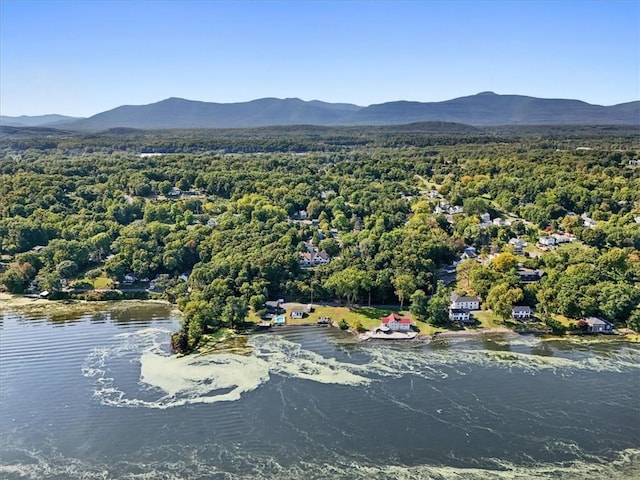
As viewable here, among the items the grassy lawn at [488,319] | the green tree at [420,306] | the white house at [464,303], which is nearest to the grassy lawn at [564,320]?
the grassy lawn at [488,319]

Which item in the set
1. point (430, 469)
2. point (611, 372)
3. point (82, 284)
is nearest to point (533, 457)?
point (430, 469)

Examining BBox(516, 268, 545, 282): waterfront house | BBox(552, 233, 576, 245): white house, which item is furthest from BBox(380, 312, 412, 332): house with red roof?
BBox(552, 233, 576, 245): white house

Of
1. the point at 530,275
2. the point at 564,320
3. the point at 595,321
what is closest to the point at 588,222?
the point at 530,275

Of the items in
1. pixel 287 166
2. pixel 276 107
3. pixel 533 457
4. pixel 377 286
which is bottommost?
pixel 533 457

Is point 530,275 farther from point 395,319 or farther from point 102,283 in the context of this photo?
point 102,283

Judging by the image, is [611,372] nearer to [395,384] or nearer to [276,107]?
[395,384]

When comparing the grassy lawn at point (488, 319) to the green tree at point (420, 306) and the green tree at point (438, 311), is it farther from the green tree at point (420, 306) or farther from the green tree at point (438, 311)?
the green tree at point (420, 306)
